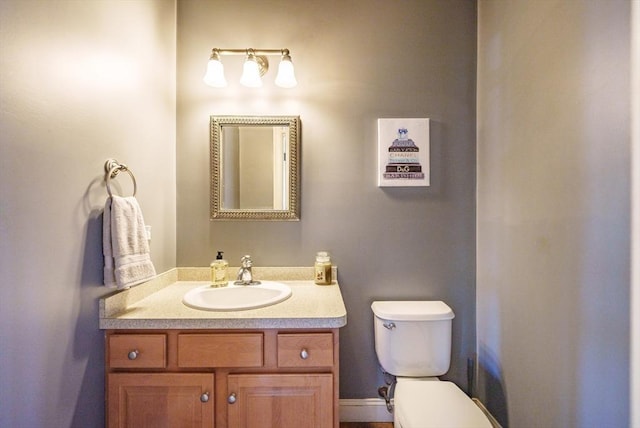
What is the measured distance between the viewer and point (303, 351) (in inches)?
42.5

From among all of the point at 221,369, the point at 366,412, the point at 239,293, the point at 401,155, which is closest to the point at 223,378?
the point at 221,369

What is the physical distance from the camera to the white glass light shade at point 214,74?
1488mm

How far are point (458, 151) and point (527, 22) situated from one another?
2.07 feet

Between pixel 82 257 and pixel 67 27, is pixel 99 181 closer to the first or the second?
pixel 82 257

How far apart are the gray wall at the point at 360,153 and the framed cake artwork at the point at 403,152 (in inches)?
1.9

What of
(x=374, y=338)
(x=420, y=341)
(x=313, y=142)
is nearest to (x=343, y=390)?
(x=374, y=338)

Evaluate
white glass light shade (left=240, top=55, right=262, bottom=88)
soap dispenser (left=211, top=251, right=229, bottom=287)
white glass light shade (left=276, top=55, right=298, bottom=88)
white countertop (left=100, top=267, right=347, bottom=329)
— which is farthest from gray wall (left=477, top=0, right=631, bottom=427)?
soap dispenser (left=211, top=251, right=229, bottom=287)

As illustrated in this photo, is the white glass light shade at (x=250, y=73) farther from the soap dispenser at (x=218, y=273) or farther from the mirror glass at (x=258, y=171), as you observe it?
the soap dispenser at (x=218, y=273)

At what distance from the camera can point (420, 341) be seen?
1.45m

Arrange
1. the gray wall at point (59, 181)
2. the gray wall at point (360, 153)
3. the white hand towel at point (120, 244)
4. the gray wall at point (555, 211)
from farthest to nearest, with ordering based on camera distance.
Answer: the gray wall at point (360, 153), the white hand towel at point (120, 244), the gray wall at point (555, 211), the gray wall at point (59, 181)

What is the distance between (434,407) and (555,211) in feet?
3.00

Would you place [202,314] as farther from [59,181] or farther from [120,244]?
[59,181]

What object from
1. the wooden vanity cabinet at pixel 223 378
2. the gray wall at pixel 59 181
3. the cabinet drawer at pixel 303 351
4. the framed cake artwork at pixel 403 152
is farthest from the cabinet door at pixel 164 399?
the framed cake artwork at pixel 403 152

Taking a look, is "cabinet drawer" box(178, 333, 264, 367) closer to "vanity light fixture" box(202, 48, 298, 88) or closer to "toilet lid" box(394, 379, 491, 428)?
"toilet lid" box(394, 379, 491, 428)
